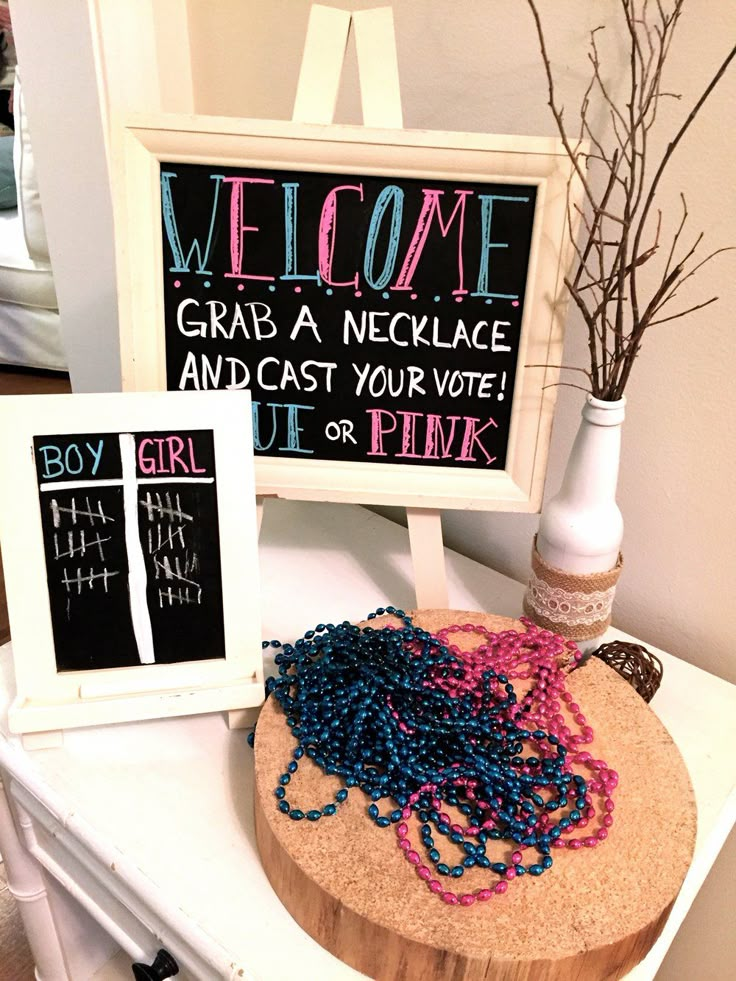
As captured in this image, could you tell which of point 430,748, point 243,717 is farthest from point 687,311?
point 243,717

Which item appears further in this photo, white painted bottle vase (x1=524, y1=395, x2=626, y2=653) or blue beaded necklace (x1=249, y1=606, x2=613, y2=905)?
white painted bottle vase (x1=524, y1=395, x2=626, y2=653)

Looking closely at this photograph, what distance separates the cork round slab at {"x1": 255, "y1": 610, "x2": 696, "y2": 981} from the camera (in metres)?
0.50

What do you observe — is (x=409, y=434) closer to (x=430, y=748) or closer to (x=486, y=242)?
(x=486, y=242)

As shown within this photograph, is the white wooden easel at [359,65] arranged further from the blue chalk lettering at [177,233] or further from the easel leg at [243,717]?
the easel leg at [243,717]

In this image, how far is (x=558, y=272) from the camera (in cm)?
72

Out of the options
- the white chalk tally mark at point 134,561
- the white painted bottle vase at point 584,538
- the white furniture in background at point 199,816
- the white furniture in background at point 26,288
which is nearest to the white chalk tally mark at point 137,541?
the white chalk tally mark at point 134,561

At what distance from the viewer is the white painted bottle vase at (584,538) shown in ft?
2.35

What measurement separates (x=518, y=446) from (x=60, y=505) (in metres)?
0.44

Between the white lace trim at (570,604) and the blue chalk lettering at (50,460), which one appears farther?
the white lace trim at (570,604)

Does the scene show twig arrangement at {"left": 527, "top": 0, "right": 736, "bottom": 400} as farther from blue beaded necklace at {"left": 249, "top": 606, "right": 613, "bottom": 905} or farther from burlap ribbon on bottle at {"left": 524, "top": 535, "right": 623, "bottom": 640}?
blue beaded necklace at {"left": 249, "top": 606, "right": 613, "bottom": 905}

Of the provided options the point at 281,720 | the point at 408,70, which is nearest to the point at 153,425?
the point at 281,720

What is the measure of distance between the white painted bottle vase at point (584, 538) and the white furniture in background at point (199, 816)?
12cm

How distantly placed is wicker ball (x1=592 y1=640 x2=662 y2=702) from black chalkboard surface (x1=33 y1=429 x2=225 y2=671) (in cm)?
39

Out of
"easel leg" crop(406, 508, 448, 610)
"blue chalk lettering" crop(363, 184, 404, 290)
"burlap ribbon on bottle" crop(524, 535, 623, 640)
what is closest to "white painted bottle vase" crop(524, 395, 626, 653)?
"burlap ribbon on bottle" crop(524, 535, 623, 640)
